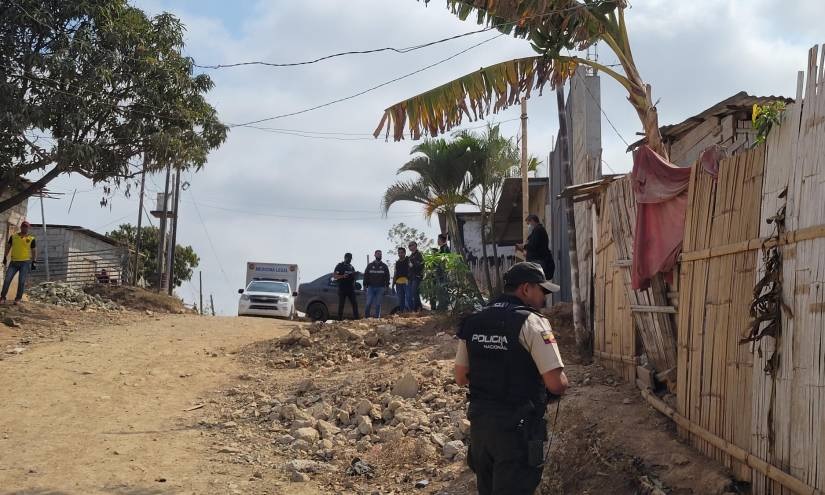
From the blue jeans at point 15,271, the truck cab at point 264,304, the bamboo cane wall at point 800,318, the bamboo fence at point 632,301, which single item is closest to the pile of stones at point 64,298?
the blue jeans at point 15,271

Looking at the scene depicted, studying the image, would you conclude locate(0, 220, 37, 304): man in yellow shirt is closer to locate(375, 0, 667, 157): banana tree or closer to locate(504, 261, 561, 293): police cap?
locate(375, 0, 667, 157): banana tree

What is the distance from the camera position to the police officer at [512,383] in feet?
14.5

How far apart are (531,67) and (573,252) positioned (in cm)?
273

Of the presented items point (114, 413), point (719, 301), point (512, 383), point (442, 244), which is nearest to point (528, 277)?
point (512, 383)

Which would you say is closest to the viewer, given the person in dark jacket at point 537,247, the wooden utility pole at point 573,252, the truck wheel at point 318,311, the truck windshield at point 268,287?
the wooden utility pole at point 573,252

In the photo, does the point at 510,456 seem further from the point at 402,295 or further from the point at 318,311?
the point at 318,311

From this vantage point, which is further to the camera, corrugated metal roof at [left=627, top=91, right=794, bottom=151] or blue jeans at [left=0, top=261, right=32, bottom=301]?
blue jeans at [left=0, top=261, right=32, bottom=301]

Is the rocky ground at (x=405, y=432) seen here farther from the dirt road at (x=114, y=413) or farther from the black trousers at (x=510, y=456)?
the black trousers at (x=510, y=456)

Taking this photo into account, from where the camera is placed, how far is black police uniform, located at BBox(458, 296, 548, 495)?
445 cm

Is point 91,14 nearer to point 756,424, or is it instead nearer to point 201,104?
point 201,104

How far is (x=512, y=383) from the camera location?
14.8 feet

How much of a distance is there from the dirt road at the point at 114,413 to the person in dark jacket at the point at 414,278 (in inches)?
130

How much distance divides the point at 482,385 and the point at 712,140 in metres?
7.89

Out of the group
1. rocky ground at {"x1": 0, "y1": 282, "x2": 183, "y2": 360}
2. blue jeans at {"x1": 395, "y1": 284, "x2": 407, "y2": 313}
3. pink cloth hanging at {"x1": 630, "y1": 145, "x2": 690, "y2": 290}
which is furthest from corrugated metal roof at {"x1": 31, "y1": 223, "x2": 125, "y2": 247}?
pink cloth hanging at {"x1": 630, "y1": 145, "x2": 690, "y2": 290}
